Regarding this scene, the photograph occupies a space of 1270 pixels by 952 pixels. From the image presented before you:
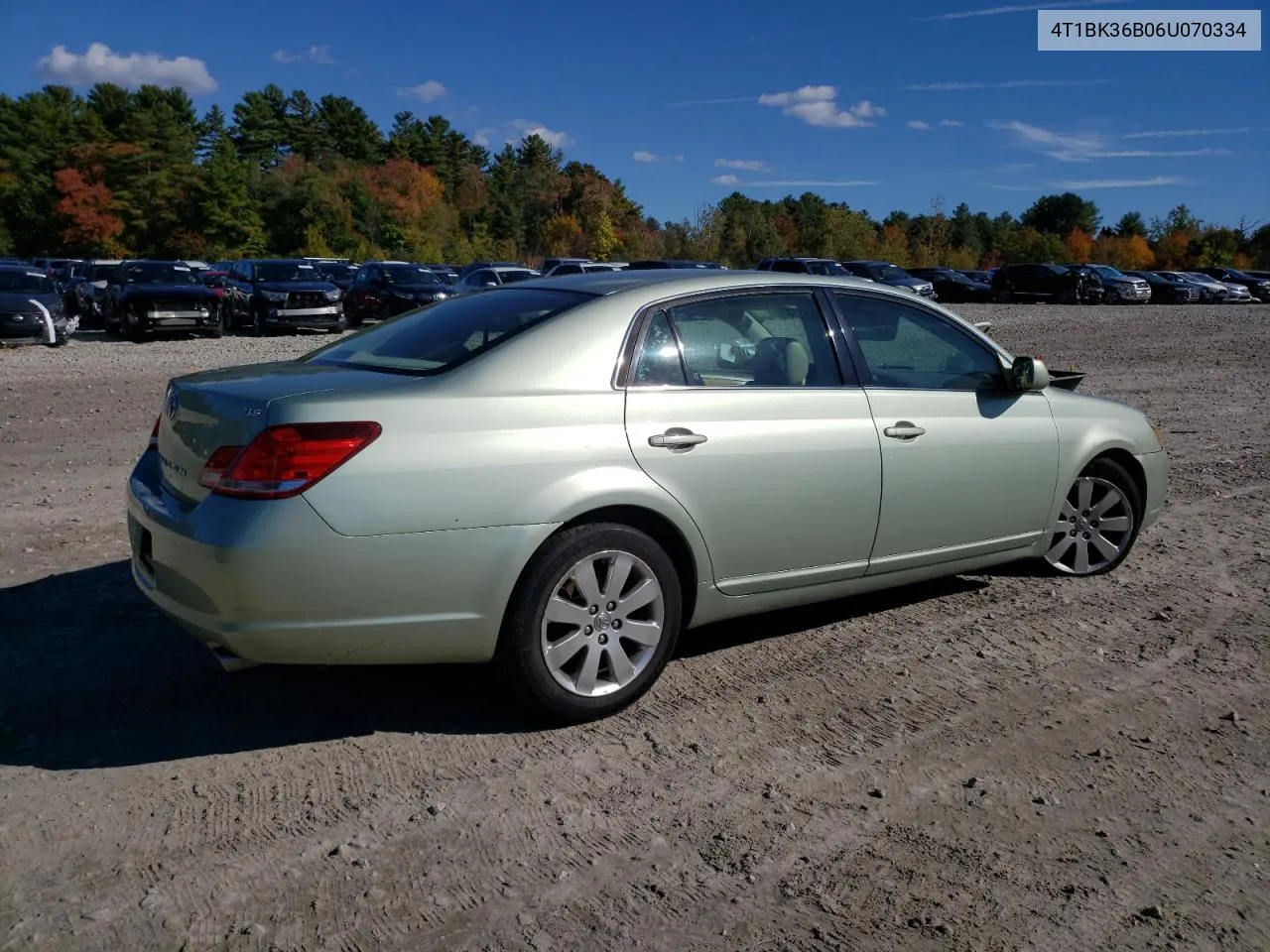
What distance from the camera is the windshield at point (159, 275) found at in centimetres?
2333

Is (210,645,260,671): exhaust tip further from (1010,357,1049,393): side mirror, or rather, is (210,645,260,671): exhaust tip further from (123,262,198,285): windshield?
(123,262,198,285): windshield

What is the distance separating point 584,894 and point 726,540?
170 centimetres

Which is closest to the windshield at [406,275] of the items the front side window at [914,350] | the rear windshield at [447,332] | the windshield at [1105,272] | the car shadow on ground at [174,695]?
the car shadow on ground at [174,695]

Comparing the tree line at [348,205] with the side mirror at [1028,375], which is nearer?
the side mirror at [1028,375]

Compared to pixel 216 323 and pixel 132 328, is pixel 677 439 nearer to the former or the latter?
pixel 216 323

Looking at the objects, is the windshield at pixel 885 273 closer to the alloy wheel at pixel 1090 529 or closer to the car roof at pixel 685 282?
the alloy wheel at pixel 1090 529

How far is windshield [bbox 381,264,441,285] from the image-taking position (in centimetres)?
2641

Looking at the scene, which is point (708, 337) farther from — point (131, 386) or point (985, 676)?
point (131, 386)

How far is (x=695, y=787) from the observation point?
363 centimetres

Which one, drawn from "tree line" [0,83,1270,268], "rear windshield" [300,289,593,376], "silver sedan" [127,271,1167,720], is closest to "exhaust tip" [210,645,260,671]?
"silver sedan" [127,271,1167,720]

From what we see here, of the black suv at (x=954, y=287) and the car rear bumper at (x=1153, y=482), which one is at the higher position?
the black suv at (x=954, y=287)

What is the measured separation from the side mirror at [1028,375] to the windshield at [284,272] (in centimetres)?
2275

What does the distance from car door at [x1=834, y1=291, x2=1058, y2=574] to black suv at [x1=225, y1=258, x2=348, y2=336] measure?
21507 millimetres

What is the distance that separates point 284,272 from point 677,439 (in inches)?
938
